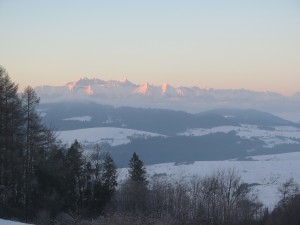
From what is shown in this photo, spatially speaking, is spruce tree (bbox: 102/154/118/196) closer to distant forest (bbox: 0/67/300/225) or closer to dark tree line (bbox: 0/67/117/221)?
distant forest (bbox: 0/67/300/225)

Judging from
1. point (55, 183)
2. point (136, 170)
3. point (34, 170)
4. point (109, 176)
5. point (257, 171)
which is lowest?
point (257, 171)

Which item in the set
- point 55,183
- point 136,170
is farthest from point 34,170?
point 136,170

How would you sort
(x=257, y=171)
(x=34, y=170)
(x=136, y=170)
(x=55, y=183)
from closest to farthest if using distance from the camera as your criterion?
(x=34, y=170) < (x=55, y=183) < (x=136, y=170) < (x=257, y=171)

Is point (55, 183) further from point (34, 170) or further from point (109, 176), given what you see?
point (109, 176)

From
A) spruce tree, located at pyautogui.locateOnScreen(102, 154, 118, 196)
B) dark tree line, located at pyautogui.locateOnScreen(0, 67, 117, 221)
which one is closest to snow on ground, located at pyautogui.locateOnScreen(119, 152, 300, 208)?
spruce tree, located at pyautogui.locateOnScreen(102, 154, 118, 196)

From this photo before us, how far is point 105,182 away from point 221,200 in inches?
918

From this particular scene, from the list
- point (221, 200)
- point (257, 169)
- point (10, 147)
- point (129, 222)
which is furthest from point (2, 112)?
point (257, 169)

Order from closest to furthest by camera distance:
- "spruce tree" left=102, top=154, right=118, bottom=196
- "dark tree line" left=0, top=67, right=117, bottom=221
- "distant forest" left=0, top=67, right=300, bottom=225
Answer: "distant forest" left=0, top=67, right=300, bottom=225 < "dark tree line" left=0, top=67, right=117, bottom=221 < "spruce tree" left=102, top=154, right=118, bottom=196

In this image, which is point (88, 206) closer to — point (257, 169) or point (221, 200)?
point (221, 200)

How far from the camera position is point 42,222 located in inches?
1359

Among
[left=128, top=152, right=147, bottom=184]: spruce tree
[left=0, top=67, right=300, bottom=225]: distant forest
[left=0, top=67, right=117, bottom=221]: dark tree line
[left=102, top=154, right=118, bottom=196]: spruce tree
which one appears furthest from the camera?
[left=128, top=152, right=147, bottom=184]: spruce tree

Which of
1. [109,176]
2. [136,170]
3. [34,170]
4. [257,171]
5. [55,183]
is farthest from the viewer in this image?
[257,171]

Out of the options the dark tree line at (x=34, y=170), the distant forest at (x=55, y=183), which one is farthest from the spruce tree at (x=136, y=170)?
the dark tree line at (x=34, y=170)

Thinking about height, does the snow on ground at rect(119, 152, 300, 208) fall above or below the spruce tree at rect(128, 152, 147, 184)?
below
